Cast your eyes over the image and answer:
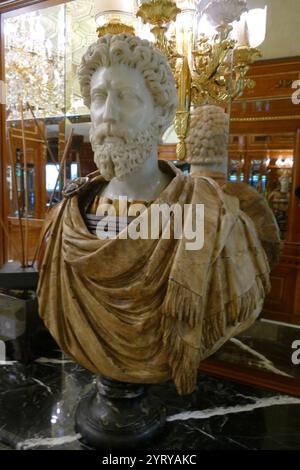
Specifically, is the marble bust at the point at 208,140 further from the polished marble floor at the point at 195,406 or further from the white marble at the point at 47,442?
the white marble at the point at 47,442

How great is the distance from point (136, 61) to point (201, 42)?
797 mm

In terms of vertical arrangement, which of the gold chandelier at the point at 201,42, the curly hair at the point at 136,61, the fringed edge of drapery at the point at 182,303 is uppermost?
the gold chandelier at the point at 201,42

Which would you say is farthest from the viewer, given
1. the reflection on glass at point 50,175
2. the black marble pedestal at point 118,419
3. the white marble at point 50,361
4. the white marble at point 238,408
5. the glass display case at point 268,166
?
the reflection on glass at point 50,175

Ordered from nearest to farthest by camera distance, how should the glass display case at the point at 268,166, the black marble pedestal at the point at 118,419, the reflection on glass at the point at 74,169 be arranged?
the black marble pedestal at the point at 118,419 → the glass display case at the point at 268,166 → the reflection on glass at the point at 74,169

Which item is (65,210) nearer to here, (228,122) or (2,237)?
(228,122)

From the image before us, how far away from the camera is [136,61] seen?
0.86 m

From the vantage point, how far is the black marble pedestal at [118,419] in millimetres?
1062

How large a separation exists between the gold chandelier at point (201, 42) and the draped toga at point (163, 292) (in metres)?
0.67

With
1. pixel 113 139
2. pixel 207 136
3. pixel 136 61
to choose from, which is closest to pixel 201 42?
pixel 207 136

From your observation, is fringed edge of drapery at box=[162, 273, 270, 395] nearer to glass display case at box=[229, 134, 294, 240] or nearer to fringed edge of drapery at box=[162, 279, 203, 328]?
fringed edge of drapery at box=[162, 279, 203, 328]

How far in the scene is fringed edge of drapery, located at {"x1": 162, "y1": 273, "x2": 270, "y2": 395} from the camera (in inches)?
31.4

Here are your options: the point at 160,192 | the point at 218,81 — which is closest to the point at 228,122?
the point at 218,81

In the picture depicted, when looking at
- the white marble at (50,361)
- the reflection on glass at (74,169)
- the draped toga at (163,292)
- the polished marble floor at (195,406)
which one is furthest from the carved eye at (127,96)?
the white marble at (50,361)

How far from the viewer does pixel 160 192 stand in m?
0.97
